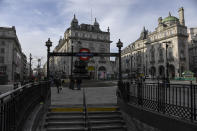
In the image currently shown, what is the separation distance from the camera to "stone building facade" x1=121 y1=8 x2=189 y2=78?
206 ft

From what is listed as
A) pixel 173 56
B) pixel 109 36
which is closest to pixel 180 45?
pixel 173 56

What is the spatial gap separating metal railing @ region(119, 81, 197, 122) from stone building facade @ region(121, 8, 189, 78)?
42692 millimetres

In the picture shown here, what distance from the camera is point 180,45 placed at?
63.3m

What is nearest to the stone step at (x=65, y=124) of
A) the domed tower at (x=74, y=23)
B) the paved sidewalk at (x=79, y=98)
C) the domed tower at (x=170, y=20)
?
the paved sidewalk at (x=79, y=98)

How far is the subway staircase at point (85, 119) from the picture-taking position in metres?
7.14

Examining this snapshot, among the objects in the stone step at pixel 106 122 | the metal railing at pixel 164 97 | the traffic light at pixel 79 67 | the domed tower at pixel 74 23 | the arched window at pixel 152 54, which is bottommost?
the stone step at pixel 106 122

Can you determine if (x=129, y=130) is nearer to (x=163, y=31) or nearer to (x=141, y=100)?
(x=141, y=100)

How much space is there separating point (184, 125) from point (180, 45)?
67.5 m

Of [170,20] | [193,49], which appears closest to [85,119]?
[170,20]

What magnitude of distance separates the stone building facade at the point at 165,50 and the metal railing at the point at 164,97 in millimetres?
42692

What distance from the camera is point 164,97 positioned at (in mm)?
5930

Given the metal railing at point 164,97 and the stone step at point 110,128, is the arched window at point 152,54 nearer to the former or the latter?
the metal railing at point 164,97

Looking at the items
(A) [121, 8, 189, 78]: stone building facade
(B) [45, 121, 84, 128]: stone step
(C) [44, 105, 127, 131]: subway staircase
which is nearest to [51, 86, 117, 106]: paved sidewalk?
(C) [44, 105, 127, 131]: subway staircase

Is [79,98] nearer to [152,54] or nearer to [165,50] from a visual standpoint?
[165,50]
